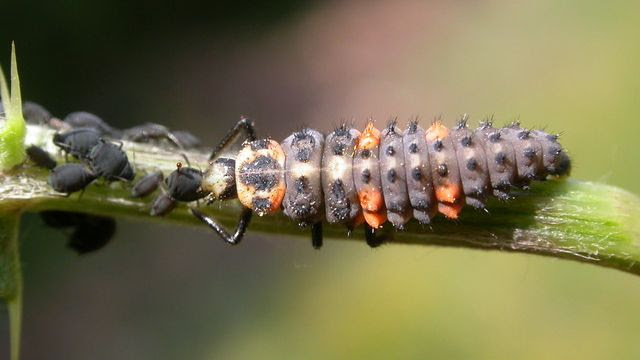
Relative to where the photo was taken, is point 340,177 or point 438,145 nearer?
point 438,145

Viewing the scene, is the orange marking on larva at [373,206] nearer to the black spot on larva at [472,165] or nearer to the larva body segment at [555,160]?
the black spot on larva at [472,165]

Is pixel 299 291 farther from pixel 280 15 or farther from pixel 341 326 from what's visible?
pixel 280 15

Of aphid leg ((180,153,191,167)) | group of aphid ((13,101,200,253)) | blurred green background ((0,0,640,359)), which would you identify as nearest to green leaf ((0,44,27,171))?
group of aphid ((13,101,200,253))

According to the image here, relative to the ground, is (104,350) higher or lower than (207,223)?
lower

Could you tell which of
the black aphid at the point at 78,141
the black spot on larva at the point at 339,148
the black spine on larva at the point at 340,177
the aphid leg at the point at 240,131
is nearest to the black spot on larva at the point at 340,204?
the black spine on larva at the point at 340,177

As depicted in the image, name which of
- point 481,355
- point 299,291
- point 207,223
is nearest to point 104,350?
point 299,291

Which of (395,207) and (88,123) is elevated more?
(88,123)

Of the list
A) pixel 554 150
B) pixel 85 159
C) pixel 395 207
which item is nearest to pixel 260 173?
pixel 395 207

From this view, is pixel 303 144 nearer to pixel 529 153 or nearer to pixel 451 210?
pixel 451 210
